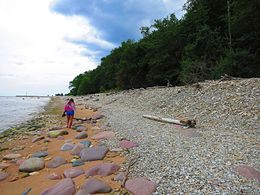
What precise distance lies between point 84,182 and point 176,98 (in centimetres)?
1094

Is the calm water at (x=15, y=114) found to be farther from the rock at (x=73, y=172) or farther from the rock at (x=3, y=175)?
the rock at (x=73, y=172)

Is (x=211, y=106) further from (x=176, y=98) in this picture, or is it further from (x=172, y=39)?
(x=172, y=39)

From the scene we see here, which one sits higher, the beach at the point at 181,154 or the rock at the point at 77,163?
the beach at the point at 181,154

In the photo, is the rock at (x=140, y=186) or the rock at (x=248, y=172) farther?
the rock at (x=248, y=172)

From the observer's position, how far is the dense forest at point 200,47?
63.3ft

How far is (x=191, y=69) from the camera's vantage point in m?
22.2

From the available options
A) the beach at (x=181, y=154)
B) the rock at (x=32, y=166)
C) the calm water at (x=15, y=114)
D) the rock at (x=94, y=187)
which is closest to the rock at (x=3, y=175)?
the beach at (x=181, y=154)

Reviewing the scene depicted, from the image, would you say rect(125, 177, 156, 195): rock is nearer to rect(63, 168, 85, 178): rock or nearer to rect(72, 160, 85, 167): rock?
rect(63, 168, 85, 178): rock

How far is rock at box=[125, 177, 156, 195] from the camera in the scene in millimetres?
4094

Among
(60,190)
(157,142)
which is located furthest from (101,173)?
(157,142)

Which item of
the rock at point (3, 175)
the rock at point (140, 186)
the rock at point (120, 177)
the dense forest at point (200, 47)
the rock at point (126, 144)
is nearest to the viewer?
the rock at point (140, 186)

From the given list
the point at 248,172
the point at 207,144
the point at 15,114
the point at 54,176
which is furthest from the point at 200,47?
the point at 54,176

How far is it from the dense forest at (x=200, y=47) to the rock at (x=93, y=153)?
14.1 m

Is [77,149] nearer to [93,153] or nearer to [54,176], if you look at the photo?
[93,153]
